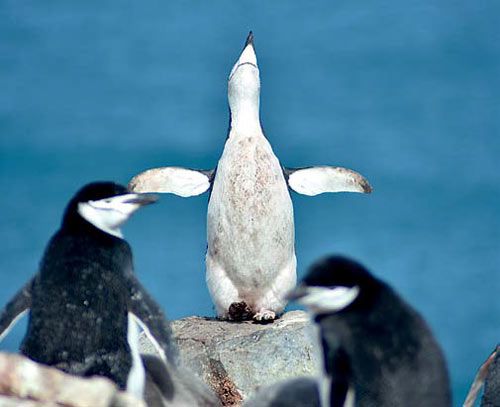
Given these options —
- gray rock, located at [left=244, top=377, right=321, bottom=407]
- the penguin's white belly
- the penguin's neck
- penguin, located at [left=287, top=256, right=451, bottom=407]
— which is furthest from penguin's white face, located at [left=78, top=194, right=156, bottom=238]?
the penguin's neck

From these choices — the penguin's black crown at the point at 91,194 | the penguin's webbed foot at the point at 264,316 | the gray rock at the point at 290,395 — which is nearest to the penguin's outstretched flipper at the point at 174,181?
the penguin's webbed foot at the point at 264,316

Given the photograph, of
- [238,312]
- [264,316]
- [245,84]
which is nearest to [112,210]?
[264,316]

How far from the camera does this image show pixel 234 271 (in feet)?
31.1

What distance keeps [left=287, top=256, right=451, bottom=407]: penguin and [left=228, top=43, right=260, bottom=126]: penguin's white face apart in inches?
232

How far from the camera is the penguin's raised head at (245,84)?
33.7ft

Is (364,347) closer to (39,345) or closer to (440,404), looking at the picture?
(440,404)

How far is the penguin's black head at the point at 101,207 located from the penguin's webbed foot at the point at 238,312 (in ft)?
13.7

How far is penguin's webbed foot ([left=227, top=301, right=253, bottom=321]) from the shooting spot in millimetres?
9211

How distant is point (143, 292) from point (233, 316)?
433 cm

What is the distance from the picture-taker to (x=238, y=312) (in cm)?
922

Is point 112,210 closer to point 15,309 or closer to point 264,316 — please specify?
point 15,309

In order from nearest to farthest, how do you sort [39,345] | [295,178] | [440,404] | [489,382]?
[440,404], [39,345], [489,382], [295,178]

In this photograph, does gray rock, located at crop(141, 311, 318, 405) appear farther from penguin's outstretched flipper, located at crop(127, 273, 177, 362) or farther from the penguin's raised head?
penguin's outstretched flipper, located at crop(127, 273, 177, 362)

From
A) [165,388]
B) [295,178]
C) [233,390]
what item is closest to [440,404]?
[165,388]
